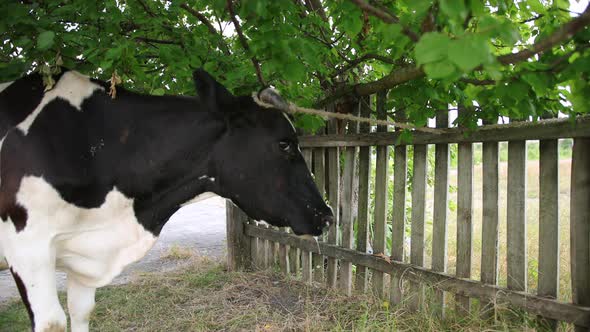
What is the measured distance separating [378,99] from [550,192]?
5.28ft

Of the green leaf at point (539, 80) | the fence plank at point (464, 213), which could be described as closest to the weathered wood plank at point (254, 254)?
the fence plank at point (464, 213)

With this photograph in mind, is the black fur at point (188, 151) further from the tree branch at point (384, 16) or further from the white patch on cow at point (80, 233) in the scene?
the tree branch at point (384, 16)

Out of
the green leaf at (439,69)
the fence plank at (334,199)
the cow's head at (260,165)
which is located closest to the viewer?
the green leaf at (439,69)

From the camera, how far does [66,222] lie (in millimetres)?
2145

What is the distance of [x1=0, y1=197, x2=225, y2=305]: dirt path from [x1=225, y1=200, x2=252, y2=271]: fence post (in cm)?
77

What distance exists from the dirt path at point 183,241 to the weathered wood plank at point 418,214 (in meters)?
3.04

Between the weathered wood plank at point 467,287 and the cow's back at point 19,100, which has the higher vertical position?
the cow's back at point 19,100

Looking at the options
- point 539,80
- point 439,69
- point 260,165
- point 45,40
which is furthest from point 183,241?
point 439,69

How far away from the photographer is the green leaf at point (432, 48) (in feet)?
3.72

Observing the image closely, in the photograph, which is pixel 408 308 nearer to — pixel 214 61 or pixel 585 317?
pixel 585 317

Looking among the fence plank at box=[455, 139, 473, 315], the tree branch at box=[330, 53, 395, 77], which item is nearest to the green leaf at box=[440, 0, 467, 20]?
the tree branch at box=[330, 53, 395, 77]

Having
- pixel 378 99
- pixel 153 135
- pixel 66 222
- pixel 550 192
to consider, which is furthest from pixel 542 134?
pixel 66 222

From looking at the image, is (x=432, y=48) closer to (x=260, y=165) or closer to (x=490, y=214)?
(x=260, y=165)

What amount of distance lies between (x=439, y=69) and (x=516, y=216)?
2213 mm
